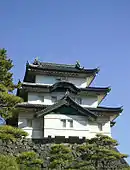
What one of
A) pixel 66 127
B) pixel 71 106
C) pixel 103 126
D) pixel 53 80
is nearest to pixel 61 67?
pixel 53 80

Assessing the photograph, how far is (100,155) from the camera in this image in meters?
25.6

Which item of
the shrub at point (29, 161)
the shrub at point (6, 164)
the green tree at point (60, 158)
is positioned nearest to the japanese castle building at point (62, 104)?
the green tree at point (60, 158)

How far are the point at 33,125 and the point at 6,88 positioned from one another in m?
13.9

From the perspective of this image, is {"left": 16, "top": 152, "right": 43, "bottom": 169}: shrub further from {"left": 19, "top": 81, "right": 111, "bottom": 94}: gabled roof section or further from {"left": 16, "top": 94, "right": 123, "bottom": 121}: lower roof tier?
{"left": 19, "top": 81, "right": 111, "bottom": 94}: gabled roof section

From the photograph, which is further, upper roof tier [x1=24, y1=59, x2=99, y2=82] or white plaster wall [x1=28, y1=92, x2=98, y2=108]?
upper roof tier [x1=24, y1=59, x2=99, y2=82]

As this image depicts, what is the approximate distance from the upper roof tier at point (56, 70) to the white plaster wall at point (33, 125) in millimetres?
6196

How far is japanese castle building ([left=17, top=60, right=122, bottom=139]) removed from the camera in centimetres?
3444

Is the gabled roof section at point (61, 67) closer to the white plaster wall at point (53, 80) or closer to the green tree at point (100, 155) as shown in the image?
the white plaster wall at point (53, 80)

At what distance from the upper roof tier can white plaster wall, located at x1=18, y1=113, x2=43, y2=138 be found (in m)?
6.20

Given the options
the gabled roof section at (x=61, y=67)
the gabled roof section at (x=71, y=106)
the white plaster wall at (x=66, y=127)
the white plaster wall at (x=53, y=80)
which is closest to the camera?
the white plaster wall at (x=66, y=127)

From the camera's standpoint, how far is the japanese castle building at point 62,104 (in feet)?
A: 113

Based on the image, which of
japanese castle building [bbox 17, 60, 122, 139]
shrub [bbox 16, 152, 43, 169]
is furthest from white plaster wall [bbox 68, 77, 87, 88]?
shrub [bbox 16, 152, 43, 169]

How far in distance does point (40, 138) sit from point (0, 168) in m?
17.6

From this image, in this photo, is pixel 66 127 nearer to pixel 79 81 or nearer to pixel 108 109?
pixel 108 109
